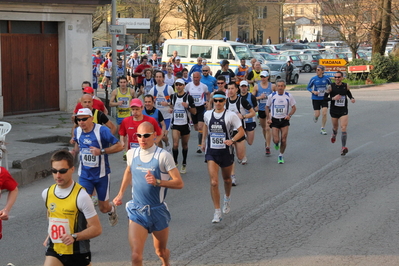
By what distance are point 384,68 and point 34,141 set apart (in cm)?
2608

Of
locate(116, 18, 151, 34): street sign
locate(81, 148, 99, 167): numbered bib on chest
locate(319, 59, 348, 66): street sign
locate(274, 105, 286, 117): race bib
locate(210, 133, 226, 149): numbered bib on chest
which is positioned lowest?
locate(81, 148, 99, 167): numbered bib on chest

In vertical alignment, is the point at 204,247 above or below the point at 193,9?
below

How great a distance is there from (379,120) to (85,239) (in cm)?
1677

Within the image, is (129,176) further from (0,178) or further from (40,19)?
(40,19)

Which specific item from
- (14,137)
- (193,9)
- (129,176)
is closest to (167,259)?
(129,176)

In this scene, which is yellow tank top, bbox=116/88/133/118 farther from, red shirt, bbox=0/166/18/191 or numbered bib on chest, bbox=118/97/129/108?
red shirt, bbox=0/166/18/191

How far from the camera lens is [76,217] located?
5250mm

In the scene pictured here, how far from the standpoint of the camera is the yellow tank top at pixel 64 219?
17.2 ft

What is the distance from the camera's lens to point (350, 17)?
37469 mm

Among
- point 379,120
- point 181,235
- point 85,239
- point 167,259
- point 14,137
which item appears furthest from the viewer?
point 379,120

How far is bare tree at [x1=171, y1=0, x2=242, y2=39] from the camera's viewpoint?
4947 cm

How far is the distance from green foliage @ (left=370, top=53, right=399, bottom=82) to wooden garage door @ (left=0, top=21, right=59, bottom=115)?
72.4 ft

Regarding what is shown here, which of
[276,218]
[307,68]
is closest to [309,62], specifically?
[307,68]

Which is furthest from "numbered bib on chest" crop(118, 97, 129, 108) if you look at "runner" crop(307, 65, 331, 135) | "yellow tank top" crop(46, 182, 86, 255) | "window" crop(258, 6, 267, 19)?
"window" crop(258, 6, 267, 19)
